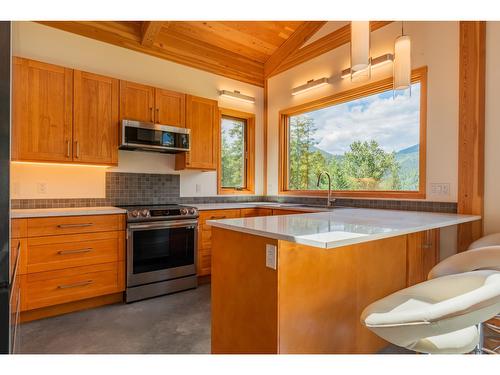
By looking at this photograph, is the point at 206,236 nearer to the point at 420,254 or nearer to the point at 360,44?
the point at 420,254

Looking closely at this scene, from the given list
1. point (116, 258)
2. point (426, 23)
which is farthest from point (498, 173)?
point (116, 258)

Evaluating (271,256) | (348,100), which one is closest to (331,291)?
(271,256)

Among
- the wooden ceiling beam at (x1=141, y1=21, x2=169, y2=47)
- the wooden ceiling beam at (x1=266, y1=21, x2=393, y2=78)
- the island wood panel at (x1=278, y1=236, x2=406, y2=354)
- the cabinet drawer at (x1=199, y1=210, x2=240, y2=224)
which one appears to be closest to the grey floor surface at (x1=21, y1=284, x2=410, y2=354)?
the island wood panel at (x1=278, y1=236, x2=406, y2=354)

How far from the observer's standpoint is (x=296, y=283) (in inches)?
53.6

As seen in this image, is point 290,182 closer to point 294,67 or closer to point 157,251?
point 294,67

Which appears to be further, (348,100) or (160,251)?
(348,100)

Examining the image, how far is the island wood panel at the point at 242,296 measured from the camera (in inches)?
52.6

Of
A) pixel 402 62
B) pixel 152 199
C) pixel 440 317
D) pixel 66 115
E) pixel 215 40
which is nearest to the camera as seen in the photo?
pixel 440 317

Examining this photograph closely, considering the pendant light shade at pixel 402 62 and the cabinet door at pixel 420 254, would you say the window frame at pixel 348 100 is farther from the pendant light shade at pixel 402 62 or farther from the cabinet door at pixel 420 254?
the pendant light shade at pixel 402 62

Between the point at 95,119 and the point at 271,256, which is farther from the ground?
the point at 95,119

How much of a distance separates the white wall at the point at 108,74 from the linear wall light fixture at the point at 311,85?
2.80 feet

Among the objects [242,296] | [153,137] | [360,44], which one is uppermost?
[360,44]

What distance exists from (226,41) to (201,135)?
56.0 inches

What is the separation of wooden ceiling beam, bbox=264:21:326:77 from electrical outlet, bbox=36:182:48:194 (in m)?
3.34
